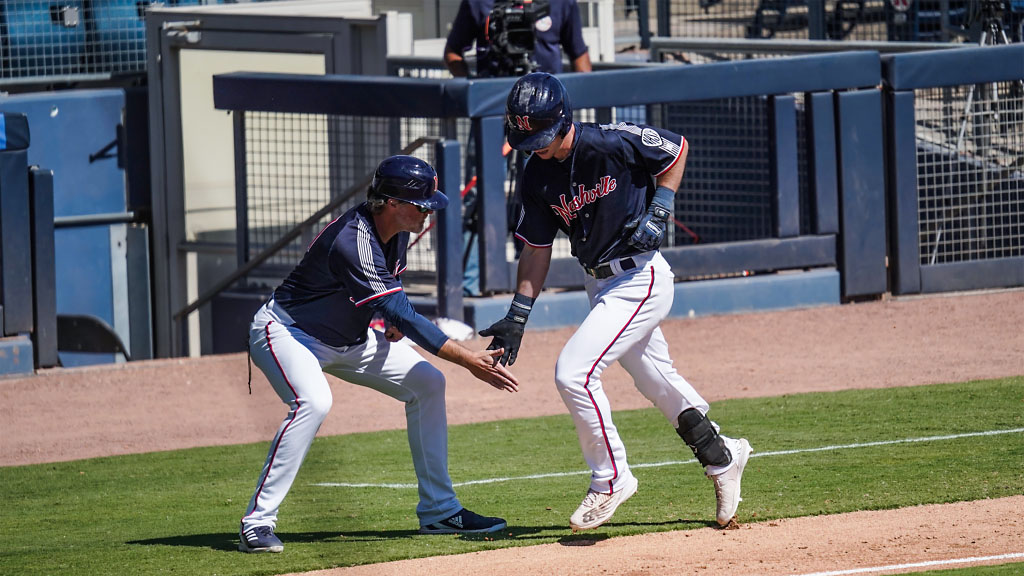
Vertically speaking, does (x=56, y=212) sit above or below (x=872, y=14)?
below

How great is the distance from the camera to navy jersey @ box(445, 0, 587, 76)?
34.4ft

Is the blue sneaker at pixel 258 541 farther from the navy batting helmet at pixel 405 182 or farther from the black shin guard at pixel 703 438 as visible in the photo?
the black shin guard at pixel 703 438

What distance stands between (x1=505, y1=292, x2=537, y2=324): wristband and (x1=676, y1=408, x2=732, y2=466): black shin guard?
0.72 meters

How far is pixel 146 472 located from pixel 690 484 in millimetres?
3005

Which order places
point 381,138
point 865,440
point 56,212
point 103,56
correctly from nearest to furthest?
1. point 865,440
2. point 381,138
3. point 56,212
4. point 103,56

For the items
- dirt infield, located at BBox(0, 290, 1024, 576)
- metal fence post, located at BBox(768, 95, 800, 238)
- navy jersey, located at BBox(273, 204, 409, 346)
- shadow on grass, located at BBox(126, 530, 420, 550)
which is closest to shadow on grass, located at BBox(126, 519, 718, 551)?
shadow on grass, located at BBox(126, 530, 420, 550)

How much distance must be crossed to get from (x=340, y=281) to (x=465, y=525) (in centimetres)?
112

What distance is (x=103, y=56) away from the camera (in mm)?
13781

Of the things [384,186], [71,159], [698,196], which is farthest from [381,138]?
[384,186]

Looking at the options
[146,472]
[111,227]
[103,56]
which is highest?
[103,56]

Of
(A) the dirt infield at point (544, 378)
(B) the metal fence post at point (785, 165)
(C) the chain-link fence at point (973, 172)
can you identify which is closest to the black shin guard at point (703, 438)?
(A) the dirt infield at point (544, 378)

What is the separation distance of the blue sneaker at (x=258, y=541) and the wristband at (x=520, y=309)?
126 cm

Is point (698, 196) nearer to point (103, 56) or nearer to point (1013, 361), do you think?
point (1013, 361)

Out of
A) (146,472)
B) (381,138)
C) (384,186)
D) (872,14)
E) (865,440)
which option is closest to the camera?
(384,186)
